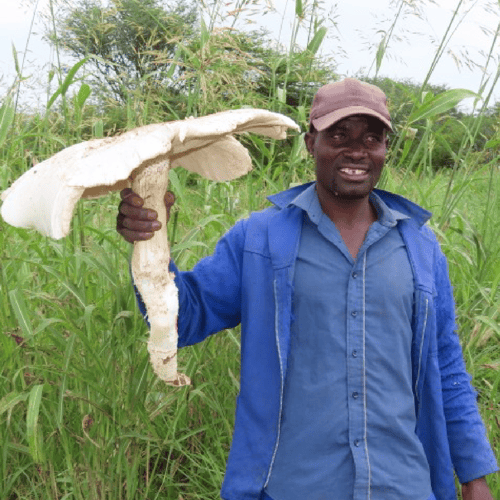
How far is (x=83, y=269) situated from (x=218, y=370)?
60 centimetres

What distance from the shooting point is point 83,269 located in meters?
1.83

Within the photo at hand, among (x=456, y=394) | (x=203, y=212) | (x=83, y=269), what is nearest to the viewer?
(x=456, y=394)

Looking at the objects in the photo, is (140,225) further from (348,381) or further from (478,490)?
(478,490)

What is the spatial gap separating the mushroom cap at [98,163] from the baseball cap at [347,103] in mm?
165

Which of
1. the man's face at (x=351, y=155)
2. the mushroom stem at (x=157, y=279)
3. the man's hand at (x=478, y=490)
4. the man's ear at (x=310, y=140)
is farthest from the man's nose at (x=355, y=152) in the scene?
the man's hand at (x=478, y=490)

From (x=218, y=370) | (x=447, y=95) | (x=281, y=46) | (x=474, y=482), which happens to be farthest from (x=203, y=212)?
(x=474, y=482)

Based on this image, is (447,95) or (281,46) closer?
(447,95)

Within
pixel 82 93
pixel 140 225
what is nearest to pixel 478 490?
pixel 140 225

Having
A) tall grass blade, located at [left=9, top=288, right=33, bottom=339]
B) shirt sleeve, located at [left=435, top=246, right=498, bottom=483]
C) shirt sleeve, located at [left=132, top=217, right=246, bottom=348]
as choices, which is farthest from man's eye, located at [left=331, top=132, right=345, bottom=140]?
tall grass blade, located at [left=9, top=288, right=33, bottom=339]

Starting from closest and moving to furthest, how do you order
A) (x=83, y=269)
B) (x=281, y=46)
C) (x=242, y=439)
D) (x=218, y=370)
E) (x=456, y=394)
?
(x=242, y=439)
(x=456, y=394)
(x=83, y=269)
(x=218, y=370)
(x=281, y=46)

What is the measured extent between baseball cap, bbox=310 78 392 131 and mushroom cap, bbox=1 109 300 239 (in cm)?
16

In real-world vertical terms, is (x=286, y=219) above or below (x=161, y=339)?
above

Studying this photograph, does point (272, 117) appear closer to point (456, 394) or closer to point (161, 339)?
point (161, 339)

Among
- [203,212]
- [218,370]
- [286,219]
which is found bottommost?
[218,370]
